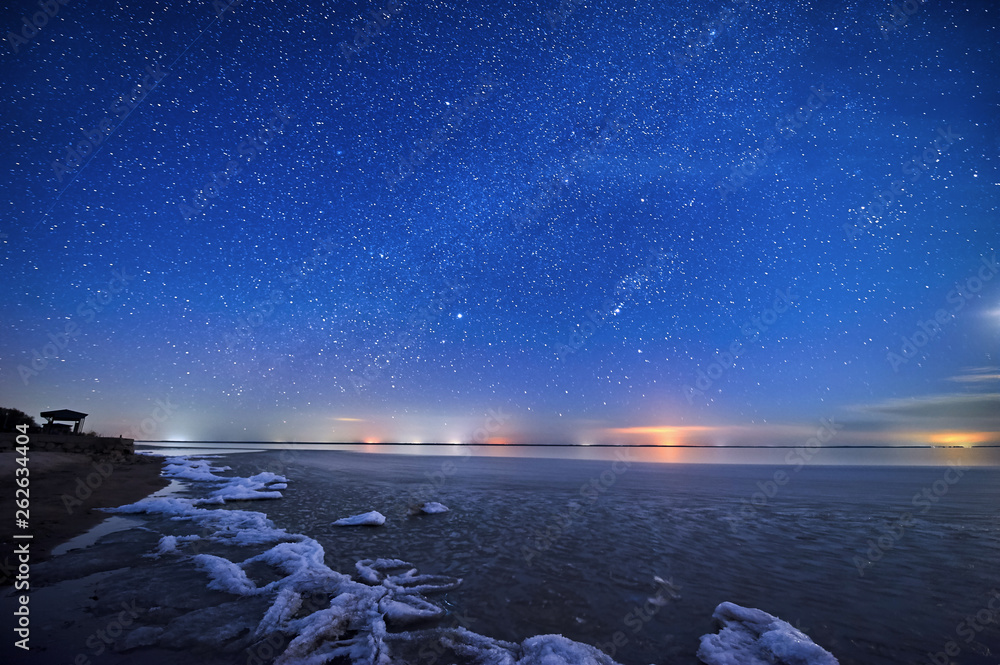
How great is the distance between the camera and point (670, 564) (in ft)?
34.6

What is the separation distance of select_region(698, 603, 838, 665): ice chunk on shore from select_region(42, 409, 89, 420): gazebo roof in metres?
55.6

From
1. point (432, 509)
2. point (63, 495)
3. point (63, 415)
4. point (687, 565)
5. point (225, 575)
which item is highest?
point (63, 415)

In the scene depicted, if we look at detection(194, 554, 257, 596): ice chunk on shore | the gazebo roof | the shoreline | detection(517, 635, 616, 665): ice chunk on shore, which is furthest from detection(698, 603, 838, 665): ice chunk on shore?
the gazebo roof

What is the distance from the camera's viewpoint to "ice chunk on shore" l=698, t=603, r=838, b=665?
19.5 ft

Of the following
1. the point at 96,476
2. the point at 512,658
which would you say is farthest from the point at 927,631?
the point at 96,476

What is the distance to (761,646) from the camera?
631cm

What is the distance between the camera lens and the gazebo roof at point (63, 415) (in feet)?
119

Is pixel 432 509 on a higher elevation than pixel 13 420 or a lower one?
lower

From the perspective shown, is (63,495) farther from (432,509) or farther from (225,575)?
(432,509)

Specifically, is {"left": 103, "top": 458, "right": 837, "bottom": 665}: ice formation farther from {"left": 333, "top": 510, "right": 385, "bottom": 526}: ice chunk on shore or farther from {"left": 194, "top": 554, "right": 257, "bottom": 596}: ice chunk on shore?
{"left": 333, "top": 510, "right": 385, "bottom": 526}: ice chunk on shore

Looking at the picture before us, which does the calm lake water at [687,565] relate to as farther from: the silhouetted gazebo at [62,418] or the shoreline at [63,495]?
the silhouetted gazebo at [62,418]

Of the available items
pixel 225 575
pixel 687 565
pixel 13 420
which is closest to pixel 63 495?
pixel 225 575

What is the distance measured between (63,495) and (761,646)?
24.3 meters

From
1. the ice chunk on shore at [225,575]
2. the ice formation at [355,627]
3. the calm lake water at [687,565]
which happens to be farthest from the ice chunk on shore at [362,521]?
the ice chunk on shore at [225,575]
